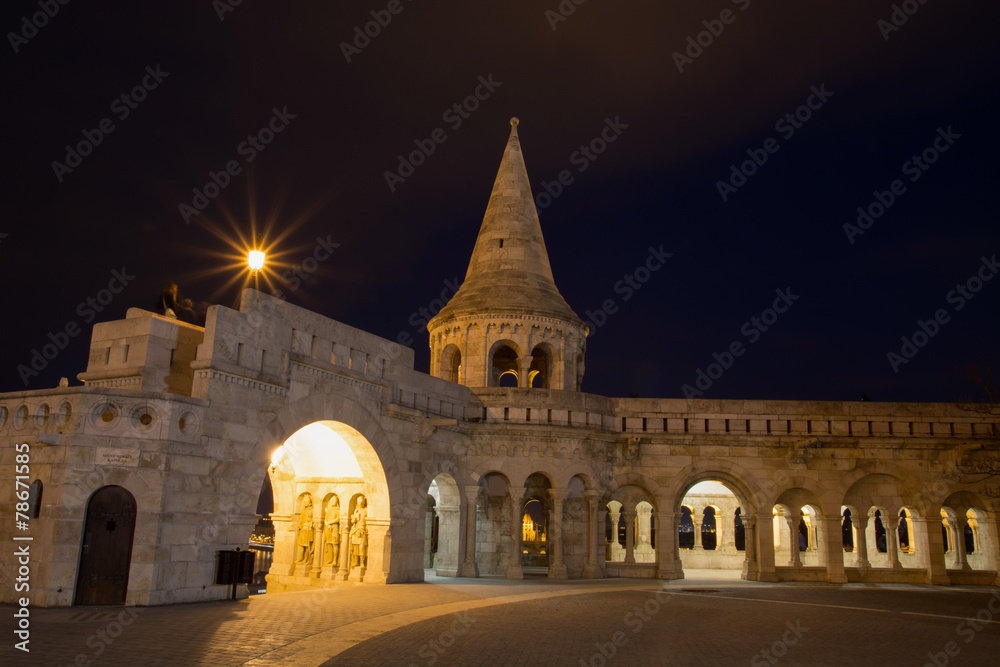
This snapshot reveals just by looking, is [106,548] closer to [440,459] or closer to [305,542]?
[305,542]

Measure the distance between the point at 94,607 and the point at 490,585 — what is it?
852cm

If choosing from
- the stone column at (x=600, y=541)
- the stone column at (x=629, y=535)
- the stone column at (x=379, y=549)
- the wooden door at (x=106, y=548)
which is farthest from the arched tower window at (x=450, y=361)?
the wooden door at (x=106, y=548)

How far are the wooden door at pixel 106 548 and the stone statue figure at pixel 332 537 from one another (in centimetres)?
675

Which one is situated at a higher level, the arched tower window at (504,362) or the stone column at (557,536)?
the arched tower window at (504,362)

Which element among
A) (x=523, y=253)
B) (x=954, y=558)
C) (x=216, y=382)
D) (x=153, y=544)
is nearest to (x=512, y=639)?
(x=153, y=544)

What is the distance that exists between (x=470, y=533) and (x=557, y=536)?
2263 mm

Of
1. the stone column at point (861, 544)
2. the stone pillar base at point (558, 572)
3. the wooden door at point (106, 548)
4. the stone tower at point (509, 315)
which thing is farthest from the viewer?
the stone tower at point (509, 315)

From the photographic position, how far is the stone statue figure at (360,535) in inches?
697

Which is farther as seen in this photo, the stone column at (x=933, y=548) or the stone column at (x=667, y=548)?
the stone column at (x=933, y=548)

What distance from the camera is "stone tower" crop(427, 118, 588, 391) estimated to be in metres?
23.9

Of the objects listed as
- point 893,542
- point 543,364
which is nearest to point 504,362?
point 543,364

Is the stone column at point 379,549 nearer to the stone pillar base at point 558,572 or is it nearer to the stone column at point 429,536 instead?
the stone pillar base at point 558,572

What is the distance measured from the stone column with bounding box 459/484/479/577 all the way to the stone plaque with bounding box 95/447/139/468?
968 cm

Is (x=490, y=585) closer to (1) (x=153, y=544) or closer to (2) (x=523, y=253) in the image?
(1) (x=153, y=544)
